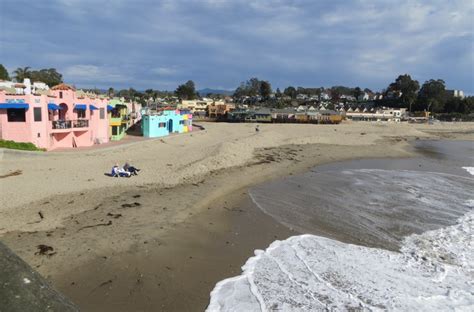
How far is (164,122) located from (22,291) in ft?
131

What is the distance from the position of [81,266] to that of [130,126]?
132ft

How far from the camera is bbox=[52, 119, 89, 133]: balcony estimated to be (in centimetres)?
2519

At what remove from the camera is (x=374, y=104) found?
146500 mm

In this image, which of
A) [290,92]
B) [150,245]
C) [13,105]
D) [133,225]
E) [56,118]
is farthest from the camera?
[290,92]

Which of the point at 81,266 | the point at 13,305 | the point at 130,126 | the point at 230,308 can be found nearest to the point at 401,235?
the point at 230,308

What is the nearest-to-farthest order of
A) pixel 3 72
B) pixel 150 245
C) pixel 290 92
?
1. pixel 150 245
2. pixel 3 72
3. pixel 290 92

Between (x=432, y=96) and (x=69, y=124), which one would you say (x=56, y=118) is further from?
(x=432, y=96)

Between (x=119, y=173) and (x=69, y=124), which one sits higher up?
(x=69, y=124)

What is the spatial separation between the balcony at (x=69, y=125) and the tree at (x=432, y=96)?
122m

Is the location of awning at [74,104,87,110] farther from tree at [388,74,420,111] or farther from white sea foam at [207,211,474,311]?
tree at [388,74,420,111]

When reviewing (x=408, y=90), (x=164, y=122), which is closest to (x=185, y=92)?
(x=408, y=90)

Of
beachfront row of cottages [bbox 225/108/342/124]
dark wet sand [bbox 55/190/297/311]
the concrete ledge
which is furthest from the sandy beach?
beachfront row of cottages [bbox 225/108/342/124]

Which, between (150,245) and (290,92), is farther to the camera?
(290,92)

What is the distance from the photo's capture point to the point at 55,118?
26031mm
